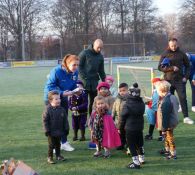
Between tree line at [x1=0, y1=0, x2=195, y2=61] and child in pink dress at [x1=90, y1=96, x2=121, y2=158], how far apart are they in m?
52.9

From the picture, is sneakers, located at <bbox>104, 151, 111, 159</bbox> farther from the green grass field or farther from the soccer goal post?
the soccer goal post

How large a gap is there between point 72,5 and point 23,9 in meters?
7.91

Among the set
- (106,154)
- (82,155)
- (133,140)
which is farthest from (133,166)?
(82,155)

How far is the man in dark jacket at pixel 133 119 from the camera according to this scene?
589 centimetres

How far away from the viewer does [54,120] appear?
6297mm

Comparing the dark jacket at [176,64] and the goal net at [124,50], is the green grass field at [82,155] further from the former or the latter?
the goal net at [124,50]

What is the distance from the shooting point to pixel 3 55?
191 ft

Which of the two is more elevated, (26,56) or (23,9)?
(23,9)

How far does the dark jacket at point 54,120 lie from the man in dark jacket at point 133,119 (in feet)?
3.17

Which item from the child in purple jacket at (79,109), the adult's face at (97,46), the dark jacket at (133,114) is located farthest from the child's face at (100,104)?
the adult's face at (97,46)

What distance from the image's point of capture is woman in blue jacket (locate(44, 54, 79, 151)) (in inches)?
266

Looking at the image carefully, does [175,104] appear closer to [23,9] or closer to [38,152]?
[38,152]

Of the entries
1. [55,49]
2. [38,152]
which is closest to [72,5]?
[55,49]

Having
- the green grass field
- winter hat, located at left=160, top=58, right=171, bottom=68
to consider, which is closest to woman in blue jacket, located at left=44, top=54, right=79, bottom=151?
the green grass field
